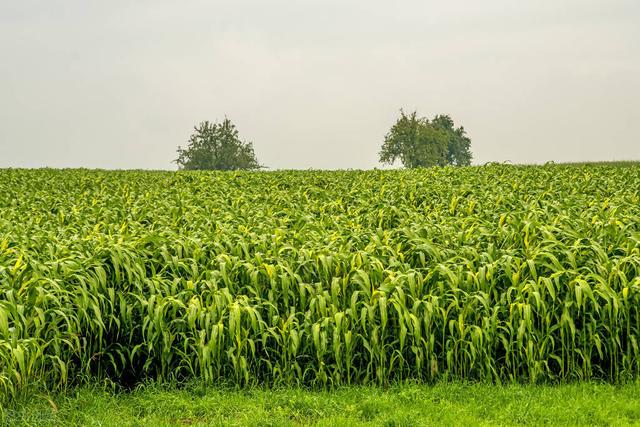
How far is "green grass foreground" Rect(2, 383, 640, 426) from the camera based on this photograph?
512 centimetres

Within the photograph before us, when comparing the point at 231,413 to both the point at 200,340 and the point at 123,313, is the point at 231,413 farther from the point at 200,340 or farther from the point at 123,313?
the point at 123,313

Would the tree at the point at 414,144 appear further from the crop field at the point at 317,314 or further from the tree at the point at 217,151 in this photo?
the crop field at the point at 317,314

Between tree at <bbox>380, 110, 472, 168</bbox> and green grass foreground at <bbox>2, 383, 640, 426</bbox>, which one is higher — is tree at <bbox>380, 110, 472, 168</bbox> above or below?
above

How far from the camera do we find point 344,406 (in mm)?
5406

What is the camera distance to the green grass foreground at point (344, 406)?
5.12m

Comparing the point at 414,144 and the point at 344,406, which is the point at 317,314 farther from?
the point at 414,144

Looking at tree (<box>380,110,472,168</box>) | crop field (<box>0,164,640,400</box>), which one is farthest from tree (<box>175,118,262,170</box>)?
crop field (<box>0,164,640,400</box>)

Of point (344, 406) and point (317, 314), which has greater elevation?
point (317, 314)

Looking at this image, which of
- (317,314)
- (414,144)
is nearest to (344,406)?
(317,314)

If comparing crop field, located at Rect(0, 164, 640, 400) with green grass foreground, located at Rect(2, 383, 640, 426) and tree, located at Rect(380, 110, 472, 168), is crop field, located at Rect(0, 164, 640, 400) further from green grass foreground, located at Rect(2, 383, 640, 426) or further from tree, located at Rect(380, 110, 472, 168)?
tree, located at Rect(380, 110, 472, 168)

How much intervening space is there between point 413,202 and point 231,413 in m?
9.24

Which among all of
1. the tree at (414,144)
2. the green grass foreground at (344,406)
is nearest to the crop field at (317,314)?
the green grass foreground at (344,406)

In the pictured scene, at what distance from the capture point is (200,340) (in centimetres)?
593

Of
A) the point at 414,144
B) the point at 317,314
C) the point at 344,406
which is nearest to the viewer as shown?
the point at 344,406
